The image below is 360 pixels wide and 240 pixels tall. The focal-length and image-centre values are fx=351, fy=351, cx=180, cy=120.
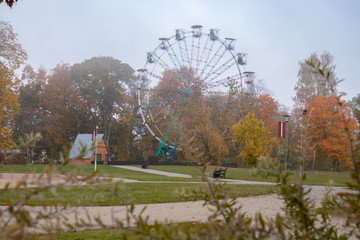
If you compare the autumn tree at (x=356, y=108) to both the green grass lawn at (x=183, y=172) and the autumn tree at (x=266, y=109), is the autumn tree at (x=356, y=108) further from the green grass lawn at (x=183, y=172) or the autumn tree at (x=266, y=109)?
the autumn tree at (x=266, y=109)

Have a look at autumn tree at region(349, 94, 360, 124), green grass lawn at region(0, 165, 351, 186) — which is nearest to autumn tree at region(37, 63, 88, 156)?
green grass lawn at region(0, 165, 351, 186)

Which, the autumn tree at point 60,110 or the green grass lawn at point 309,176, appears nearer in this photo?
the green grass lawn at point 309,176

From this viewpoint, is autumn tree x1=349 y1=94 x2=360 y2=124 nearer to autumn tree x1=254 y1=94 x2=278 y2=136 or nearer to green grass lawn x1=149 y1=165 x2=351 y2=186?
green grass lawn x1=149 y1=165 x2=351 y2=186

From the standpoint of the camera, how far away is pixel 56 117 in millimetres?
39844

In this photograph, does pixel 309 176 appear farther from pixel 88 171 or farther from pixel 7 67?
pixel 7 67

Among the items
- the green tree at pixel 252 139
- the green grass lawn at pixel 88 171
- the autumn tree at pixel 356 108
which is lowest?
the green grass lawn at pixel 88 171

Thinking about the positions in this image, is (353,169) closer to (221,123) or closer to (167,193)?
(167,193)

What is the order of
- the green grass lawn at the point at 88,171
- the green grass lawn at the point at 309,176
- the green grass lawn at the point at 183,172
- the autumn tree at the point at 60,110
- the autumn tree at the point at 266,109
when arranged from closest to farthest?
the green grass lawn at the point at 88,171 < the green grass lawn at the point at 183,172 < the green grass lawn at the point at 309,176 < the autumn tree at the point at 60,110 < the autumn tree at the point at 266,109

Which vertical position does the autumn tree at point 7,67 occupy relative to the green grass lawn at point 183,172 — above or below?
above

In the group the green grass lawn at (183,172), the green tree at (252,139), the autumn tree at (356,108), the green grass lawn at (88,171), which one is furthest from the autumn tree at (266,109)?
the green grass lawn at (88,171)

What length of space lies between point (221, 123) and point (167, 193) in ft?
82.6

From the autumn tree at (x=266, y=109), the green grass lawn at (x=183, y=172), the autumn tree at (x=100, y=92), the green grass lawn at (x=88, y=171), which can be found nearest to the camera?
the green grass lawn at (x=88, y=171)

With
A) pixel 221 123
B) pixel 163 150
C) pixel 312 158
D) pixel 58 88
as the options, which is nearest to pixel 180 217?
pixel 312 158

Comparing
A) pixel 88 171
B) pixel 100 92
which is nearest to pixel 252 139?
pixel 100 92
